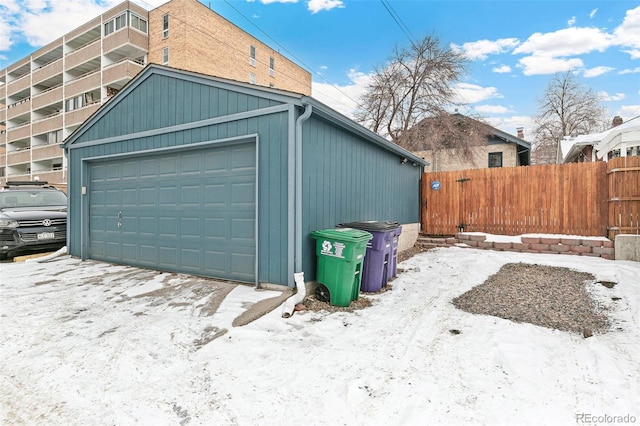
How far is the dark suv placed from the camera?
22.2 ft

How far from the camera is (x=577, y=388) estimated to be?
88.4 inches

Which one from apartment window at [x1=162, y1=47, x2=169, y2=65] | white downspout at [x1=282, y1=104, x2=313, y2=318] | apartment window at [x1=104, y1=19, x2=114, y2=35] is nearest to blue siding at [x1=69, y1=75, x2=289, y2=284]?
white downspout at [x1=282, y1=104, x2=313, y2=318]

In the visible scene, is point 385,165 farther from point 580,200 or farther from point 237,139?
point 580,200

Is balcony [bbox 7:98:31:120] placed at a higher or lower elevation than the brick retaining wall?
higher

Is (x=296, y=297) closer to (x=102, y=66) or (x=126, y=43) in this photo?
(x=126, y=43)

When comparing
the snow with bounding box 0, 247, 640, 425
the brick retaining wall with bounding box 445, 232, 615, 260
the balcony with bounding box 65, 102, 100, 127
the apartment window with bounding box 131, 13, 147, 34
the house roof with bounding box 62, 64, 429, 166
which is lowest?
the snow with bounding box 0, 247, 640, 425

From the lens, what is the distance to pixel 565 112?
24734 millimetres

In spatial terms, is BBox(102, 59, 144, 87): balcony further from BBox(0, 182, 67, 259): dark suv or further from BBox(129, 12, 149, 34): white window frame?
BBox(0, 182, 67, 259): dark suv

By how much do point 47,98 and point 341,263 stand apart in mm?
35882

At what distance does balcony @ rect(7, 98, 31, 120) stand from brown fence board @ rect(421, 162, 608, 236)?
1525 inches

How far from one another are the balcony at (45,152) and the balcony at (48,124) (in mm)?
1444

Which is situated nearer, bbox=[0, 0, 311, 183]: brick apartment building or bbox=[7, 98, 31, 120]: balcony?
bbox=[0, 0, 311, 183]: brick apartment building

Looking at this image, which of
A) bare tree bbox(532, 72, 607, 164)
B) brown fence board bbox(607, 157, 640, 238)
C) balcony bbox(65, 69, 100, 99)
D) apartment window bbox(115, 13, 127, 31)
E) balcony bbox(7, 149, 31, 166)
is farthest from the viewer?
balcony bbox(7, 149, 31, 166)

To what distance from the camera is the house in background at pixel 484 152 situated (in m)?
16.5
